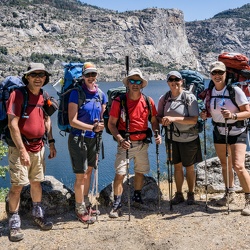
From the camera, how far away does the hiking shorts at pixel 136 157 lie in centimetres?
535

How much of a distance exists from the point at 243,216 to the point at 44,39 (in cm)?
17644

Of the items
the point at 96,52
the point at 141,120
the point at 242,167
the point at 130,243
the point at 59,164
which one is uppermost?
the point at 96,52

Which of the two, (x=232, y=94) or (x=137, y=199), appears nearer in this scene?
(x=232, y=94)

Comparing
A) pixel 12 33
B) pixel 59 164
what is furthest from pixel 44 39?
pixel 59 164

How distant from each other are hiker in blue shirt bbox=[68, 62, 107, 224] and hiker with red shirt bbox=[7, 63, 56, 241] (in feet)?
1.46

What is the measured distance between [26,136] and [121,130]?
1443mm

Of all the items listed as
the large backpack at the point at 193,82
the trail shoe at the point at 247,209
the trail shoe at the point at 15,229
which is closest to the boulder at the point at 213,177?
the trail shoe at the point at 247,209

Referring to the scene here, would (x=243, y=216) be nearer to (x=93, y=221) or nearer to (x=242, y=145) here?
(x=242, y=145)

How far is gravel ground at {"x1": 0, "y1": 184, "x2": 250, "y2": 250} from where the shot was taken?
446cm

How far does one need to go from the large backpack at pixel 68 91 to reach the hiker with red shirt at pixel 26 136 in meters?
0.37

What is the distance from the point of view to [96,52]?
17538cm

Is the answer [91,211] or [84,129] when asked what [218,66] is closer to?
[84,129]

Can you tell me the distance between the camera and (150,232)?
15.8 feet

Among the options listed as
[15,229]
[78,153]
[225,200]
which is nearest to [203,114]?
[225,200]
